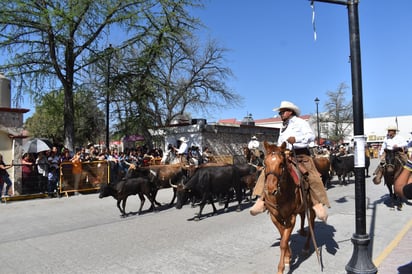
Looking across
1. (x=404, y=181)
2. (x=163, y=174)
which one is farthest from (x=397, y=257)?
(x=163, y=174)

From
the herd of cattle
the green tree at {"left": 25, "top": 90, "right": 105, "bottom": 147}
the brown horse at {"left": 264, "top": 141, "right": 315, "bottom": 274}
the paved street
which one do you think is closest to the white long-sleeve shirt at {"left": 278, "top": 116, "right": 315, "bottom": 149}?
the brown horse at {"left": 264, "top": 141, "right": 315, "bottom": 274}

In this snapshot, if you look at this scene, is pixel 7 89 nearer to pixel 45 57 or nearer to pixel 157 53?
pixel 45 57

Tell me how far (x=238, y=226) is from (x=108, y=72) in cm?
1451

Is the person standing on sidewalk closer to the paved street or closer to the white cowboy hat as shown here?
the paved street

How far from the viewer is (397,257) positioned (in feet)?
18.2

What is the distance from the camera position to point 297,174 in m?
5.19

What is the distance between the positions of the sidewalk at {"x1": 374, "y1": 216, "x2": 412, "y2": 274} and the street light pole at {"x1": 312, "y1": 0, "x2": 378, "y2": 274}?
2.04 ft

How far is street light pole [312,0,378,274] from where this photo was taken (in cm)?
464

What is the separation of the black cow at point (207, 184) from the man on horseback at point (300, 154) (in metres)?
4.03

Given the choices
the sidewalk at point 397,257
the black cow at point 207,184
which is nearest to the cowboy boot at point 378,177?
the sidewalk at point 397,257

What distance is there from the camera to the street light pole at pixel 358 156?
4641 mm

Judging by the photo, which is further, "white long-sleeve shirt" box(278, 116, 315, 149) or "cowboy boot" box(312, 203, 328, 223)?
"white long-sleeve shirt" box(278, 116, 315, 149)

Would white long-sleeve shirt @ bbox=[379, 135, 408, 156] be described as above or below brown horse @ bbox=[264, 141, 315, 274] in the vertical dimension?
above

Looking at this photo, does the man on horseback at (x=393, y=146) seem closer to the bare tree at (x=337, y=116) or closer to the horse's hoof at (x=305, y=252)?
the horse's hoof at (x=305, y=252)
